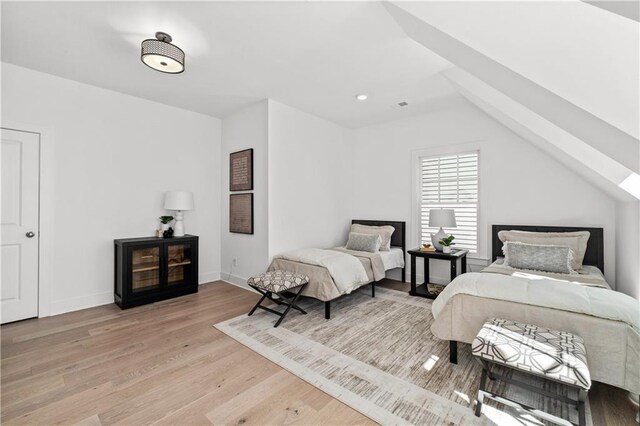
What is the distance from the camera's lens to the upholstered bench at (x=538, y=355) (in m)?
1.49

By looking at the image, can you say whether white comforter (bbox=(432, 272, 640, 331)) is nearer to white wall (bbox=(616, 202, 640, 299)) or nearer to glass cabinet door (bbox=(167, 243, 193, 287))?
white wall (bbox=(616, 202, 640, 299))

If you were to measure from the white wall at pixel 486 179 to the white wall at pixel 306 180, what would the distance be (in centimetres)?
36

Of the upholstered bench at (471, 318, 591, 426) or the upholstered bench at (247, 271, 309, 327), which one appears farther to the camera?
the upholstered bench at (247, 271, 309, 327)

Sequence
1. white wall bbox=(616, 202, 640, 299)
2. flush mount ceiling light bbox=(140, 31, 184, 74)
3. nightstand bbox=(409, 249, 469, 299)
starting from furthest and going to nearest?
nightstand bbox=(409, 249, 469, 299), white wall bbox=(616, 202, 640, 299), flush mount ceiling light bbox=(140, 31, 184, 74)

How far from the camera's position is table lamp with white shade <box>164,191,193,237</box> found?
161 inches

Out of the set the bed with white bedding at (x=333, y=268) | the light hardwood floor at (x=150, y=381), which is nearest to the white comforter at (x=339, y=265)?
the bed with white bedding at (x=333, y=268)

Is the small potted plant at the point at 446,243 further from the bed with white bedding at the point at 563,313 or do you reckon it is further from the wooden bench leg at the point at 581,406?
the wooden bench leg at the point at 581,406

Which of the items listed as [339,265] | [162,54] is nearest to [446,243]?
[339,265]

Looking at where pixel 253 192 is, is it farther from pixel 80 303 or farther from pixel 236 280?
pixel 80 303

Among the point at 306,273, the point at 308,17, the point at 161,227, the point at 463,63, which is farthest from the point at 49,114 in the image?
the point at 463,63

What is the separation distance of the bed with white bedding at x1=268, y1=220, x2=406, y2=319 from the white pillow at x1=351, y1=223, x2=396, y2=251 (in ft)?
0.45

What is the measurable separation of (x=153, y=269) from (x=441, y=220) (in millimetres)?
3999

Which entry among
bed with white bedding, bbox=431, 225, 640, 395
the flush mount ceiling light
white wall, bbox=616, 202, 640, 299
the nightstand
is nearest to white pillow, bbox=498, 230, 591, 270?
white wall, bbox=616, 202, 640, 299

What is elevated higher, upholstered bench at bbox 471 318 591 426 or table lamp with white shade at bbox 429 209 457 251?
table lamp with white shade at bbox 429 209 457 251
